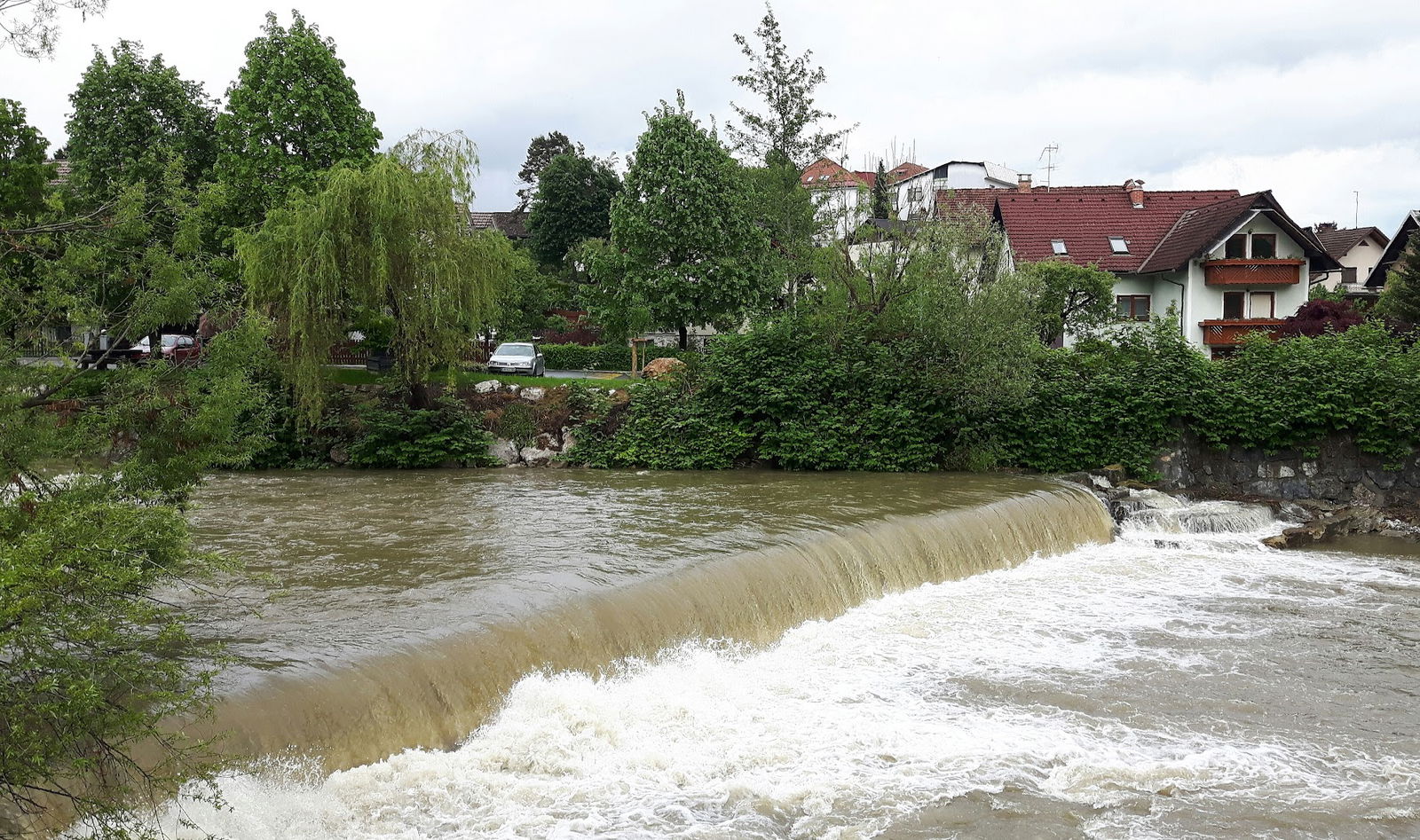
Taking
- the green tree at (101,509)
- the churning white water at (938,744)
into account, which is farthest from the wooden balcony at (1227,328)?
the green tree at (101,509)

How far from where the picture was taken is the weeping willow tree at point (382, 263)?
21391mm

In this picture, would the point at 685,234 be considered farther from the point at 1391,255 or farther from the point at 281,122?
the point at 1391,255

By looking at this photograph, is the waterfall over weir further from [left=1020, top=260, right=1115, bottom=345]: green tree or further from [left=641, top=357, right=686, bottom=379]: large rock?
[left=1020, top=260, right=1115, bottom=345]: green tree

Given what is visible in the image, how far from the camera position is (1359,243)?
5719 centimetres

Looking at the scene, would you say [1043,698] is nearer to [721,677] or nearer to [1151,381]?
[721,677]

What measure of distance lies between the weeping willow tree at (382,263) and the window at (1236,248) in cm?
3030

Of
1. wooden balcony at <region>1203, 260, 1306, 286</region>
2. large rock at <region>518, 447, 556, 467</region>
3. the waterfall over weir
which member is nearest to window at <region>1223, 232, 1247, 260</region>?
wooden balcony at <region>1203, 260, 1306, 286</region>

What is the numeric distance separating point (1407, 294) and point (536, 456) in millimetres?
30068

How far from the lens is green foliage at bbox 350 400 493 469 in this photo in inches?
917

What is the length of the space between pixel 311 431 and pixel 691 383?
351 inches

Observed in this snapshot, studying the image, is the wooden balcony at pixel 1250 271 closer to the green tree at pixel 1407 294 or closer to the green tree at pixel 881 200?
the green tree at pixel 1407 294

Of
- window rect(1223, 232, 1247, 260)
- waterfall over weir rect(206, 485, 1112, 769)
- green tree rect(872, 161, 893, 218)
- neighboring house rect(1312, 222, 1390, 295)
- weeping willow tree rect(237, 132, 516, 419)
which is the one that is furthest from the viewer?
neighboring house rect(1312, 222, 1390, 295)

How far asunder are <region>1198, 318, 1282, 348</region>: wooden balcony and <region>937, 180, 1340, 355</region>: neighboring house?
0.03 metres

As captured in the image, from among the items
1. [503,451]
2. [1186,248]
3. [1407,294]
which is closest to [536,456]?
[503,451]
